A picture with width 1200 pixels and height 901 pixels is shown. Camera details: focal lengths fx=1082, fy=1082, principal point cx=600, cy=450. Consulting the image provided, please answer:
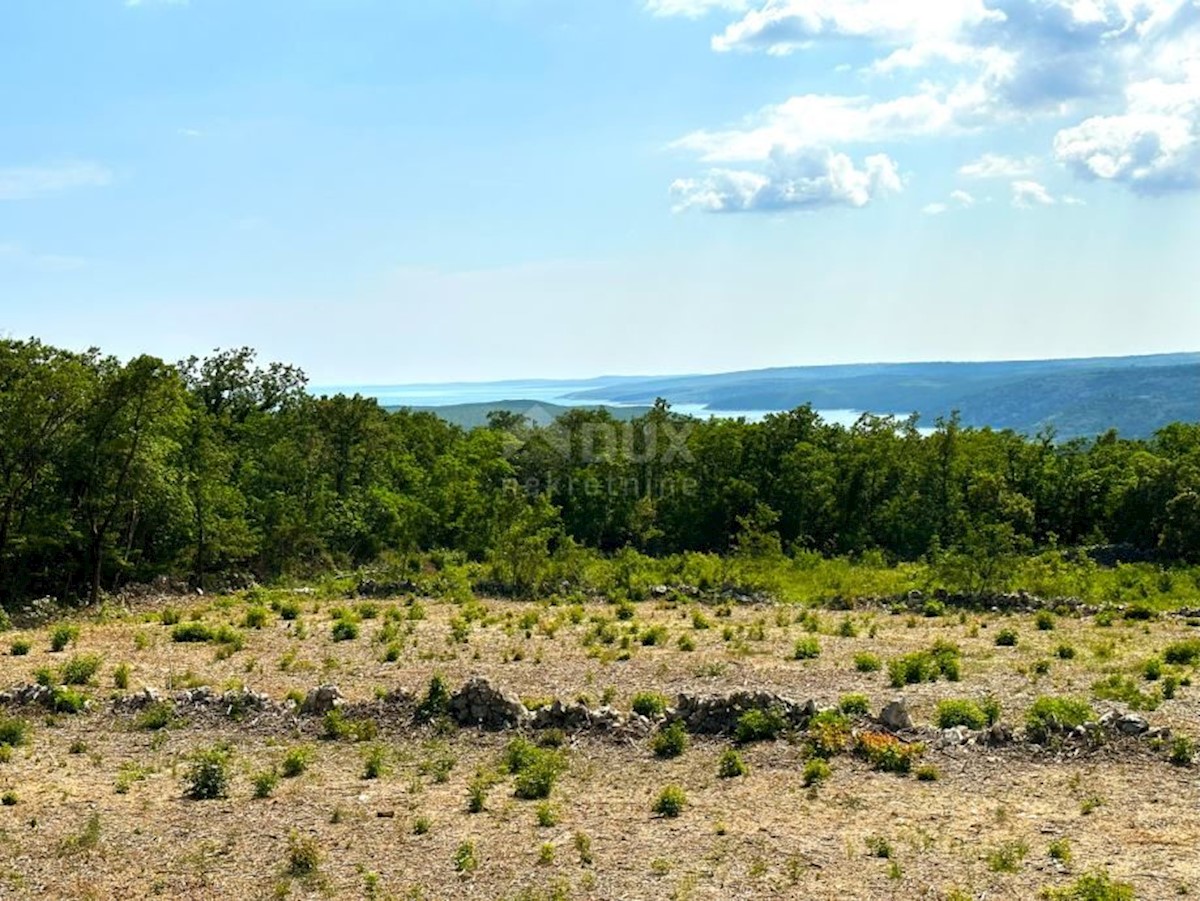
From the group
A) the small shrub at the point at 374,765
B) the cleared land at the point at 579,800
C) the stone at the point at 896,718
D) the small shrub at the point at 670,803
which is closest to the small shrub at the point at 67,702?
the cleared land at the point at 579,800

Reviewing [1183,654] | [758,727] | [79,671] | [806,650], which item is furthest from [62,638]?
[1183,654]

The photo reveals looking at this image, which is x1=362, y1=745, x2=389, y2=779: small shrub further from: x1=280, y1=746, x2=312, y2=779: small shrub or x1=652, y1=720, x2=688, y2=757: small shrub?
x1=652, y1=720, x2=688, y2=757: small shrub

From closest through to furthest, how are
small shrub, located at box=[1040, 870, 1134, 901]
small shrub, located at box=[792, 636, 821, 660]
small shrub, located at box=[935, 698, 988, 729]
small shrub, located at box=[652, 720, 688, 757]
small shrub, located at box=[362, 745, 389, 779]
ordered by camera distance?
small shrub, located at box=[1040, 870, 1134, 901] → small shrub, located at box=[362, 745, 389, 779] → small shrub, located at box=[652, 720, 688, 757] → small shrub, located at box=[935, 698, 988, 729] → small shrub, located at box=[792, 636, 821, 660]

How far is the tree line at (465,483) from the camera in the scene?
131ft

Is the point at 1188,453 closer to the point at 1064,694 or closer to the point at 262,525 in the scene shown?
the point at 1064,694

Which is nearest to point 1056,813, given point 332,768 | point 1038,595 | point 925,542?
point 332,768

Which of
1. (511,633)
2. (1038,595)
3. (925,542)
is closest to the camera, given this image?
(511,633)

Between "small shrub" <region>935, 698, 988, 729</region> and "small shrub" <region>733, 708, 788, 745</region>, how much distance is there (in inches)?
115

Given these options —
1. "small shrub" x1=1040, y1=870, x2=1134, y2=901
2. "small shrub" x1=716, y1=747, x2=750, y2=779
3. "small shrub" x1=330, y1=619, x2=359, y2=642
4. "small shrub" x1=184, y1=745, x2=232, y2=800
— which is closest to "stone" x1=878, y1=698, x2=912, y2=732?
"small shrub" x1=716, y1=747, x2=750, y2=779

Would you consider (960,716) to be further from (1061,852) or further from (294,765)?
(294,765)

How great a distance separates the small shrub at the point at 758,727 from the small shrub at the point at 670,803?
3.12m

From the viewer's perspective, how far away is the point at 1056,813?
48.9ft

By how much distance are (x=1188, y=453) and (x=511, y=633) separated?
43429 millimetres

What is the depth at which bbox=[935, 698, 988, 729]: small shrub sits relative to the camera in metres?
19.3
